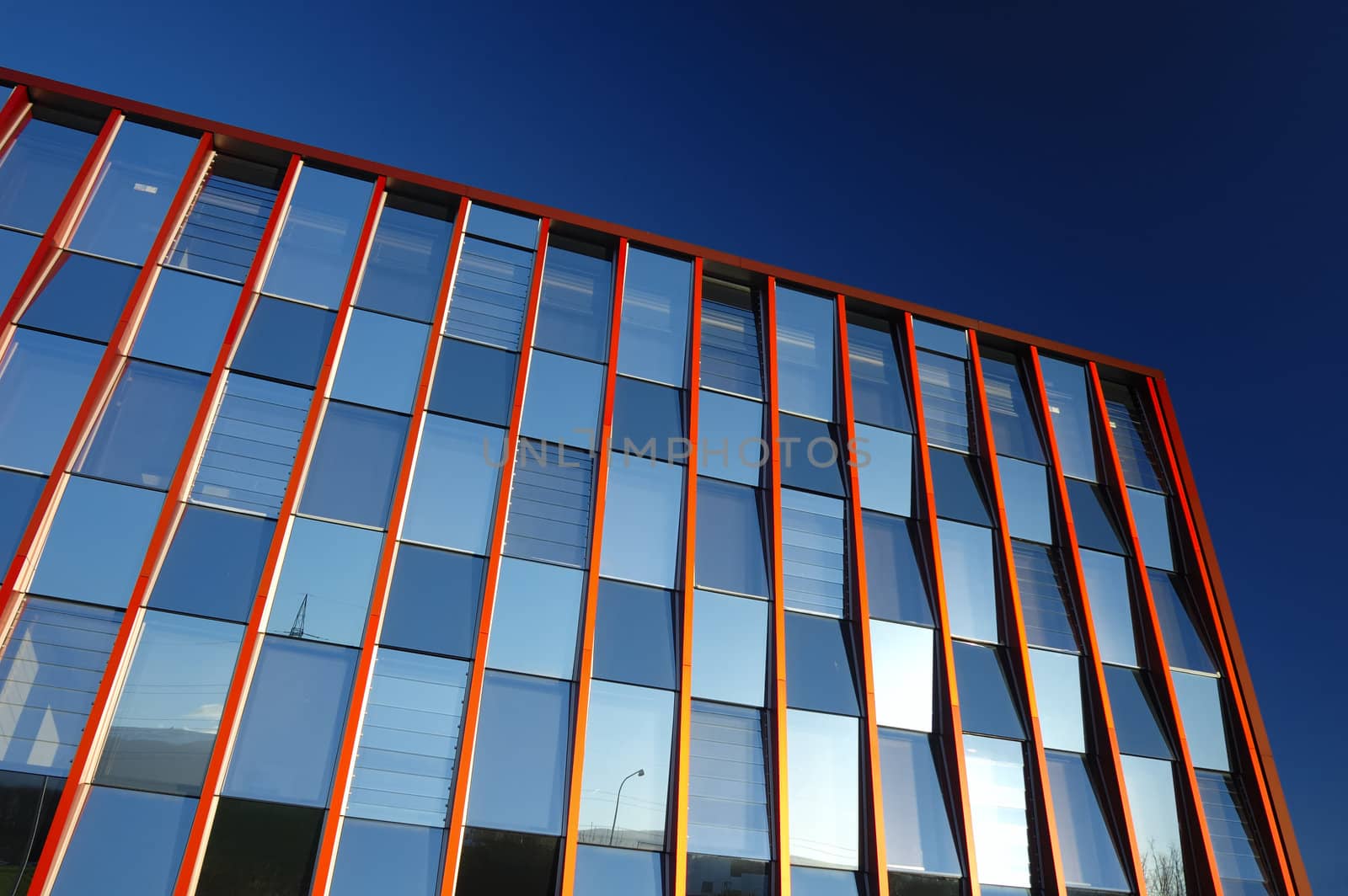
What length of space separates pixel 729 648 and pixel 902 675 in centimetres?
288

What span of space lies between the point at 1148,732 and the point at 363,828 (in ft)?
39.8

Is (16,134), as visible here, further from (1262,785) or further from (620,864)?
(1262,785)

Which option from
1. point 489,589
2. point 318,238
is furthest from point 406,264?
point 489,589

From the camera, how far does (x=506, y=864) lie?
38.0 ft

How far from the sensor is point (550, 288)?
1630cm

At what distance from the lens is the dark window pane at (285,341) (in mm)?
13930

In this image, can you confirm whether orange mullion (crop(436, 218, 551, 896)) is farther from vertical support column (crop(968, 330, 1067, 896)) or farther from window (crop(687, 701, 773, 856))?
vertical support column (crop(968, 330, 1067, 896))

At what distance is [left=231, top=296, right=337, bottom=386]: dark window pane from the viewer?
13930 millimetres

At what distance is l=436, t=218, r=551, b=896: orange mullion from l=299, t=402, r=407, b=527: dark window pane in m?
1.56

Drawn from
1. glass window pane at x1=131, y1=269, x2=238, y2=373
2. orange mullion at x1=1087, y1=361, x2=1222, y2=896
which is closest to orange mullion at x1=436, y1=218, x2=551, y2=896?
glass window pane at x1=131, y1=269, x2=238, y2=373

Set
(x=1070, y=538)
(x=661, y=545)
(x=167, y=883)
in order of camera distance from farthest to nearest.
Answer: (x=1070, y=538) < (x=661, y=545) < (x=167, y=883)

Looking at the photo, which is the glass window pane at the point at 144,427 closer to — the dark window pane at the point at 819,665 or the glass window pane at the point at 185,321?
the glass window pane at the point at 185,321

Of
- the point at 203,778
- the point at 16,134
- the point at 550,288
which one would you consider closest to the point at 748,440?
the point at 550,288

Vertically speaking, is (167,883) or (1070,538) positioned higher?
(1070,538)
